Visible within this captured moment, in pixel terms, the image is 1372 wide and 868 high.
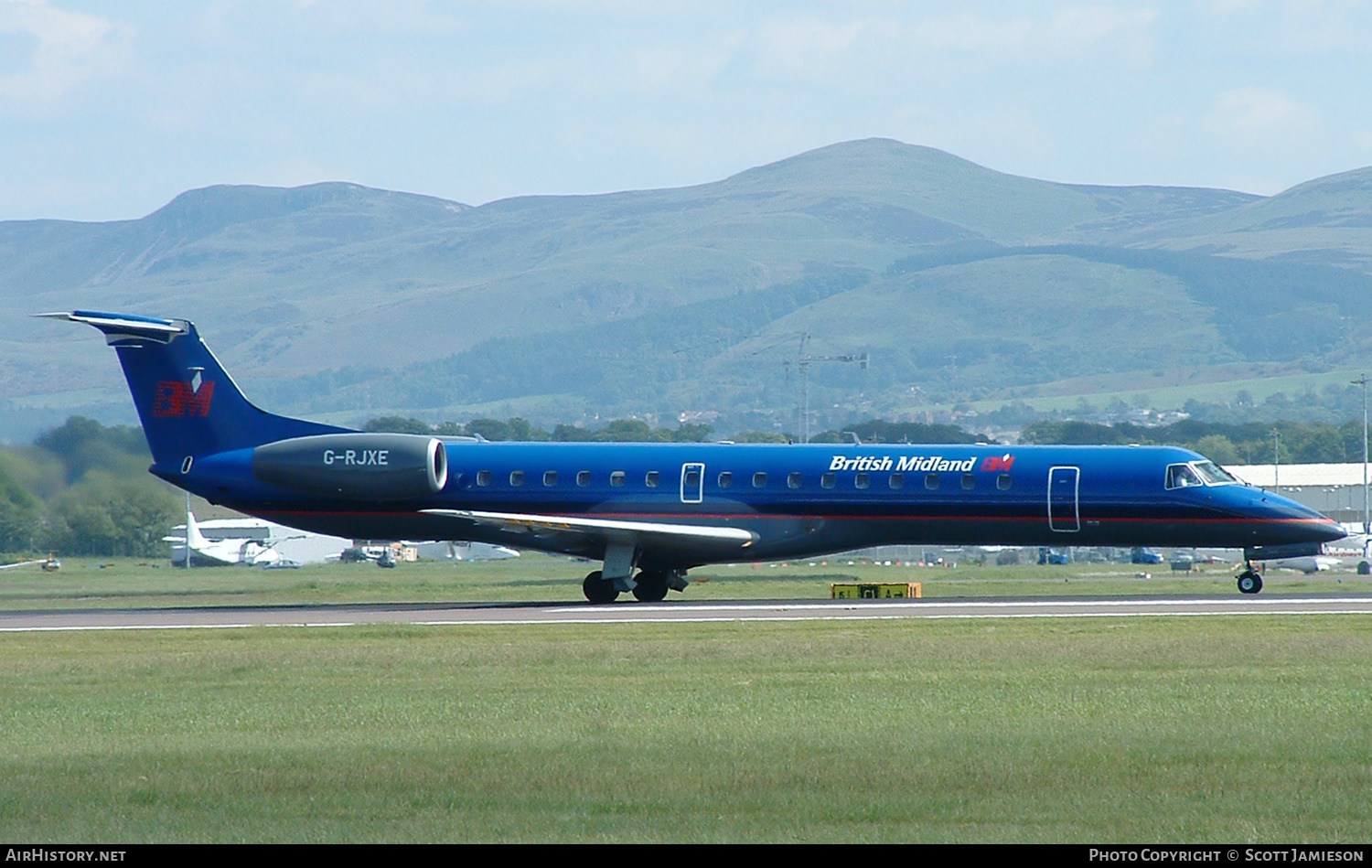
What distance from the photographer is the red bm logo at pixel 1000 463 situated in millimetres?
36281

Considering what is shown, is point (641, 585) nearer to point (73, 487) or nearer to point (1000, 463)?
point (1000, 463)

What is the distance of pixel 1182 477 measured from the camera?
1416 inches

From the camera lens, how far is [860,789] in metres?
13.3

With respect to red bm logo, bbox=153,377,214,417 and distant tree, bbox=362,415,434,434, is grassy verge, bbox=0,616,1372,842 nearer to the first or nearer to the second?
red bm logo, bbox=153,377,214,417

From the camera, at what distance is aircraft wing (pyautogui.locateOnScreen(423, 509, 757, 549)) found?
35.9 meters

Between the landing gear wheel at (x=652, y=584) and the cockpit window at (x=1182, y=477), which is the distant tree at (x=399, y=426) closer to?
the landing gear wheel at (x=652, y=584)

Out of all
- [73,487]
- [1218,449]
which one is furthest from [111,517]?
[1218,449]

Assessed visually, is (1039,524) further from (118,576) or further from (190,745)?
(118,576)

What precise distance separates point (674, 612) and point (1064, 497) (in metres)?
8.76

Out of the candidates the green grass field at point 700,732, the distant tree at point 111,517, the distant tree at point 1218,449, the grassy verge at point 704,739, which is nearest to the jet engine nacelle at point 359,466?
the green grass field at point 700,732

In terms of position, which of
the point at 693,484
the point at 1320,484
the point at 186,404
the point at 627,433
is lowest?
the point at 693,484

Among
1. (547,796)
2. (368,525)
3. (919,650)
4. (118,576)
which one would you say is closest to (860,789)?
(547,796)

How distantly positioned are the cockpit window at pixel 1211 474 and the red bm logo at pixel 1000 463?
12.3 ft
